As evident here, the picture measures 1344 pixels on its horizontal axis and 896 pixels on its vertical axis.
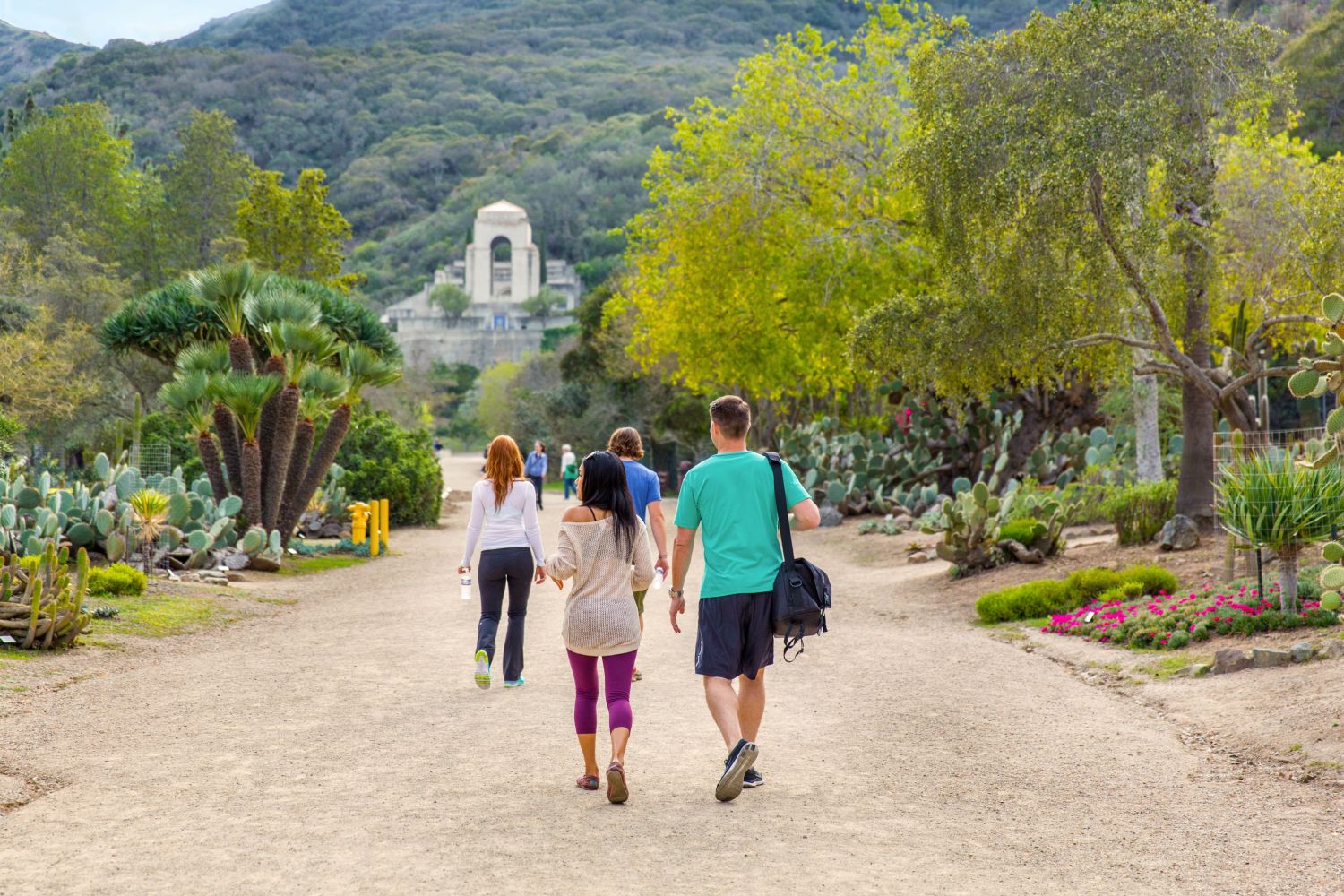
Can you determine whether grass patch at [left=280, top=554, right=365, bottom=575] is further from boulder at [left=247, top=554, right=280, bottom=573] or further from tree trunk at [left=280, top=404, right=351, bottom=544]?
tree trunk at [left=280, top=404, right=351, bottom=544]

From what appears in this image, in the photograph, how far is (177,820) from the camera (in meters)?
5.78

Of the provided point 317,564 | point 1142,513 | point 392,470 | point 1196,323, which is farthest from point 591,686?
point 392,470

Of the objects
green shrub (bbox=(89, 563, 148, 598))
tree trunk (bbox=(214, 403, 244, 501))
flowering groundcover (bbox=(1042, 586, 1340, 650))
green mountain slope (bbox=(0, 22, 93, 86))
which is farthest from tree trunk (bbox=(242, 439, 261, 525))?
green mountain slope (bbox=(0, 22, 93, 86))

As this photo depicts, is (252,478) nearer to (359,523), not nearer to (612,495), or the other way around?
(359,523)

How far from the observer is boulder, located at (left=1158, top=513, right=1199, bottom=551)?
49.4ft

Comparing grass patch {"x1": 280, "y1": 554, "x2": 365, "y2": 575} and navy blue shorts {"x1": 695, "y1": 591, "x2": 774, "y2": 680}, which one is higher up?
navy blue shorts {"x1": 695, "y1": 591, "x2": 774, "y2": 680}

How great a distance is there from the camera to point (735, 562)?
6.16 m

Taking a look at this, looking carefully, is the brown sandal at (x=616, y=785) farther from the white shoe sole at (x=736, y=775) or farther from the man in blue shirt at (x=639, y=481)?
the man in blue shirt at (x=639, y=481)

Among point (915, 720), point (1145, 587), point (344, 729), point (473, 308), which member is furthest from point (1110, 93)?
point (473, 308)

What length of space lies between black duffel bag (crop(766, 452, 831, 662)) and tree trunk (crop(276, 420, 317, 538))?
50.7ft

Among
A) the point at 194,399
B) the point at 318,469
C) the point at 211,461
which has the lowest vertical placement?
the point at 318,469

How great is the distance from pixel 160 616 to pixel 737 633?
8.91 meters

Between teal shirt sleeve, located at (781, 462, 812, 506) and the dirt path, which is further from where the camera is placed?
teal shirt sleeve, located at (781, 462, 812, 506)

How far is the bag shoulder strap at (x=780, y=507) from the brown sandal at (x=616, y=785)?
1.19 meters
